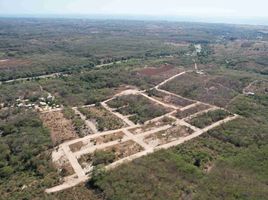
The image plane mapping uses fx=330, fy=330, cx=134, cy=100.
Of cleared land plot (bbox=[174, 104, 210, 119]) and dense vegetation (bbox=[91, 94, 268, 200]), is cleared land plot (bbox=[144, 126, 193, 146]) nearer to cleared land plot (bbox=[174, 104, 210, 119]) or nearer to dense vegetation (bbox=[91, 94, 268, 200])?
dense vegetation (bbox=[91, 94, 268, 200])

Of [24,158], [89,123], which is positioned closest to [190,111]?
[89,123]

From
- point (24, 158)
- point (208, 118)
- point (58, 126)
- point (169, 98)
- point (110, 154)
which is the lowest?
point (58, 126)

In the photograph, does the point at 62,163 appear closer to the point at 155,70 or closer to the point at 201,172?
the point at 201,172

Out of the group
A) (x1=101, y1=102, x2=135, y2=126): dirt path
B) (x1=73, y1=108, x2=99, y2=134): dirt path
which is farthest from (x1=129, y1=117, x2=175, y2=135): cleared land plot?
(x1=73, y1=108, x2=99, y2=134): dirt path

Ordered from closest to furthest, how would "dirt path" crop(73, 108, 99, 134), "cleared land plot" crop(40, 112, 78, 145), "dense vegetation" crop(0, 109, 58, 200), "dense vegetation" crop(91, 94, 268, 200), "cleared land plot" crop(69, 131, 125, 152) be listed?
"dense vegetation" crop(91, 94, 268, 200)
"dense vegetation" crop(0, 109, 58, 200)
"cleared land plot" crop(69, 131, 125, 152)
"cleared land plot" crop(40, 112, 78, 145)
"dirt path" crop(73, 108, 99, 134)

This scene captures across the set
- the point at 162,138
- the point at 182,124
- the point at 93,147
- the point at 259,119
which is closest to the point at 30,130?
the point at 93,147

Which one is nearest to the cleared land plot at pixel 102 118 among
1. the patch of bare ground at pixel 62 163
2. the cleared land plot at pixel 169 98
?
the patch of bare ground at pixel 62 163

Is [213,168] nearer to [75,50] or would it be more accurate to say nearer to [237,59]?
[237,59]
